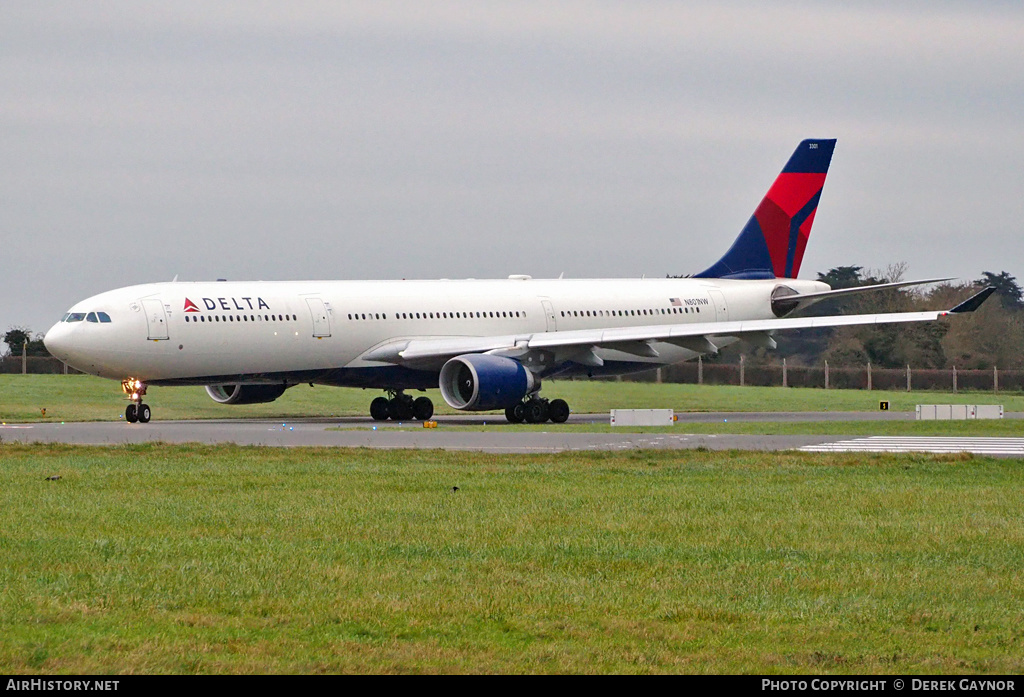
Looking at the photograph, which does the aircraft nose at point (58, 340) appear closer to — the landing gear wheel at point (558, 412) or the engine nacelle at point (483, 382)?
→ the engine nacelle at point (483, 382)

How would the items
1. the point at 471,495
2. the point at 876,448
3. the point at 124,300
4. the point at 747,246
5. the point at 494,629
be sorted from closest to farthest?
1. the point at 494,629
2. the point at 471,495
3. the point at 876,448
4. the point at 124,300
5. the point at 747,246

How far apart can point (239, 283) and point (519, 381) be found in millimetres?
6994

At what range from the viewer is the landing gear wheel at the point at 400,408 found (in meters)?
37.8

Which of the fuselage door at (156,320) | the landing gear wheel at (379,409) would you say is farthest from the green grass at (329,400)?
the fuselage door at (156,320)

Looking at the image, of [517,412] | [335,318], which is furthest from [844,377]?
[335,318]

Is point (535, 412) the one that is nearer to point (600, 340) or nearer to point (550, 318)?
point (600, 340)

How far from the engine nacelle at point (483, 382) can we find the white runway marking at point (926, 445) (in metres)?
9.48

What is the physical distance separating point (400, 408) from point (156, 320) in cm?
764

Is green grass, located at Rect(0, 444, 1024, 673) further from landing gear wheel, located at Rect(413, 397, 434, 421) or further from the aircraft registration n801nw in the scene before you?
landing gear wheel, located at Rect(413, 397, 434, 421)

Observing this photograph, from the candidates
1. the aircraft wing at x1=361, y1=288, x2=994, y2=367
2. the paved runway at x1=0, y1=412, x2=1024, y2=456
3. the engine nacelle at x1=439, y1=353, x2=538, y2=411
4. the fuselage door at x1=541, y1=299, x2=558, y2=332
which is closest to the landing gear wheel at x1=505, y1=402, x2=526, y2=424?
the engine nacelle at x1=439, y1=353, x2=538, y2=411

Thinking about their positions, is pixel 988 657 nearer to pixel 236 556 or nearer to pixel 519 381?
pixel 236 556

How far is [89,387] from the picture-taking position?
4628 cm

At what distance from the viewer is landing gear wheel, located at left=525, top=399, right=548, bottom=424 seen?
115 feet

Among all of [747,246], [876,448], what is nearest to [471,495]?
[876,448]
